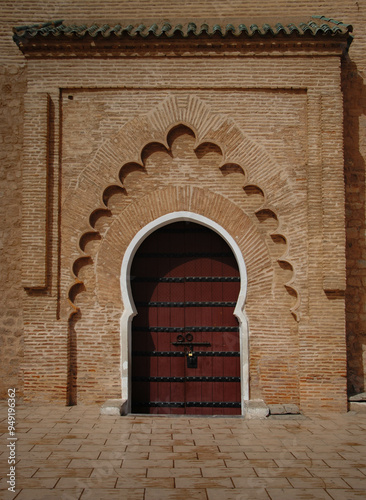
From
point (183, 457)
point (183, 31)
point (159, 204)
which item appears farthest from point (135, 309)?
point (183, 31)

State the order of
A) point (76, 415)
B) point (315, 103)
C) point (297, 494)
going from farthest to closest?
point (315, 103), point (76, 415), point (297, 494)

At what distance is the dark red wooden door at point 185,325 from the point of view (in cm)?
702

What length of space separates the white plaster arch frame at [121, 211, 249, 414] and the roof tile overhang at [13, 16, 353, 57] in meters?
2.19

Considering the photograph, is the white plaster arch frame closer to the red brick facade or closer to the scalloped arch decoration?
the red brick facade

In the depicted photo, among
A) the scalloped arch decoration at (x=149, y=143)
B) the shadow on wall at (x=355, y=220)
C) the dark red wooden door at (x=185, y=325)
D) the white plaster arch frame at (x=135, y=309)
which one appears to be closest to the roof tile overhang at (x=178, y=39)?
the shadow on wall at (x=355, y=220)

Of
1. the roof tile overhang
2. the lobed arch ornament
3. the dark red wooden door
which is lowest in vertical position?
the dark red wooden door

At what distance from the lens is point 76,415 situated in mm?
6273

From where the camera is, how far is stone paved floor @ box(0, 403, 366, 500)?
4055 mm

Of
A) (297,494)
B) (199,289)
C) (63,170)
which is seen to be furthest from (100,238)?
(297,494)

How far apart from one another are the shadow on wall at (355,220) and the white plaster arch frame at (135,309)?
4.66 feet

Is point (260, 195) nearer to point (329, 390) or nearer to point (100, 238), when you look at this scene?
point (100, 238)

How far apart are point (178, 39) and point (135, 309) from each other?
11.6 feet

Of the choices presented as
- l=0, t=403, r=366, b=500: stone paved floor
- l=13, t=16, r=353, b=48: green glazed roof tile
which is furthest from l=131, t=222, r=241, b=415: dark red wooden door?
l=13, t=16, r=353, b=48: green glazed roof tile

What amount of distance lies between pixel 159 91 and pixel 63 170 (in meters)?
1.64
